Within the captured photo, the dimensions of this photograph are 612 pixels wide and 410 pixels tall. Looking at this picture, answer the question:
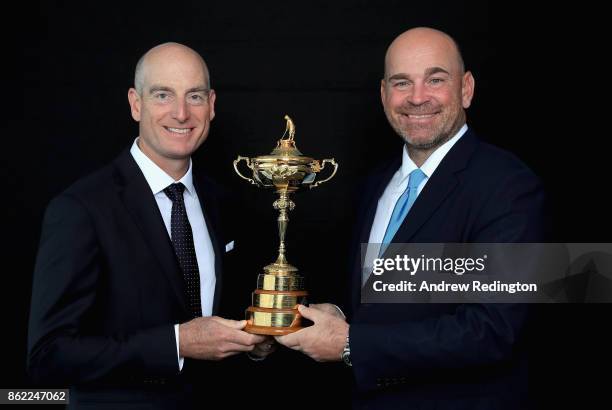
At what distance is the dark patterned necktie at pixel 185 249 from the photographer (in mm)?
2898

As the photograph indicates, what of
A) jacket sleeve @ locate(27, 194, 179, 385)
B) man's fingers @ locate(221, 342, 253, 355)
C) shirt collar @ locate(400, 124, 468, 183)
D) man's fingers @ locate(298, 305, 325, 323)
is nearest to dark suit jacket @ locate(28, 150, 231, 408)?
jacket sleeve @ locate(27, 194, 179, 385)

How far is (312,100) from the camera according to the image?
393 cm

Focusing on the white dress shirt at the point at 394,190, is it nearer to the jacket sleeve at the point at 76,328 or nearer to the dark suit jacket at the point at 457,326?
the dark suit jacket at the point at 457,326

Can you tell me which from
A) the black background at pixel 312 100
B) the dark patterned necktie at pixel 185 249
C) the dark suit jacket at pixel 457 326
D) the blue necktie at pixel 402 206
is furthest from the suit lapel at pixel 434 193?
the black background at pixel 312 100

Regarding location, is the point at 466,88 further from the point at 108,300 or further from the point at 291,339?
the point at 108,300

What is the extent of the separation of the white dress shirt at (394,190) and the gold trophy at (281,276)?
0.36 meters

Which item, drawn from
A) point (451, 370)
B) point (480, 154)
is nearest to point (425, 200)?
point (480, 154)

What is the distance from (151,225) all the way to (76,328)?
0.45 meters

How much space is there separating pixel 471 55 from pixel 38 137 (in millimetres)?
2223

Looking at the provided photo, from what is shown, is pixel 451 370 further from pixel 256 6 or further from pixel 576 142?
pixel 256 6

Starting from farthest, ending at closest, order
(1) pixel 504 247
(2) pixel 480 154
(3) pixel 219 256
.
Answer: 1. (3) pixel 219 256
2. (2) pixel 480 154
3. (1) pixel 504 247

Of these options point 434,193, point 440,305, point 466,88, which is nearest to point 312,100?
point 466,88

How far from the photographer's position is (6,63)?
151 inches

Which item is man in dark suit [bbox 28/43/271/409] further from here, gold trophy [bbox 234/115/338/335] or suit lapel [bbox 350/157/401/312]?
suit lapel [bbox 350/157/401/312]
